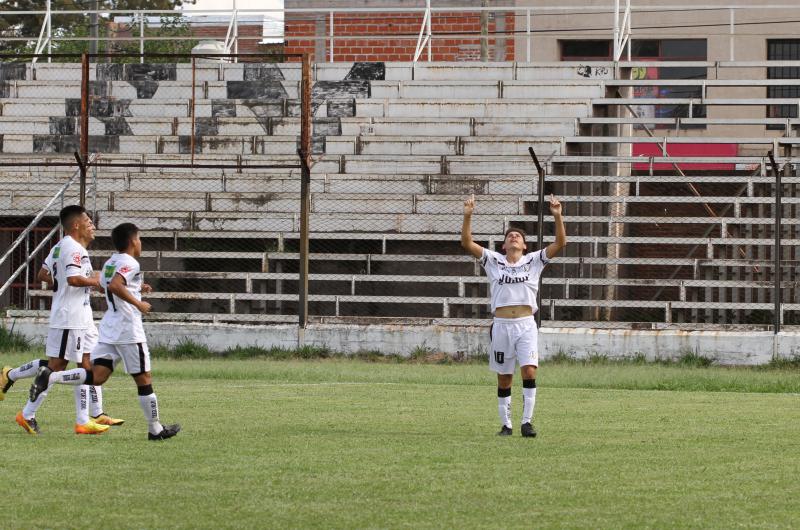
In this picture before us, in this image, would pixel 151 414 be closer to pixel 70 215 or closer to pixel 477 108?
pixel 70 215

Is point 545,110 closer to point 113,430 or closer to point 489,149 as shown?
point 489,149

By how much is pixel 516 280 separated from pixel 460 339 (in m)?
9.36

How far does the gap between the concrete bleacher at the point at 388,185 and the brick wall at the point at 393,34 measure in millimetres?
6230

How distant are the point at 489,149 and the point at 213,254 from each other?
227 inches

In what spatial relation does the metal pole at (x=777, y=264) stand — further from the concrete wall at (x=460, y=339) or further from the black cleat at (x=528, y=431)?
the black cleat at (x=528, y=431)

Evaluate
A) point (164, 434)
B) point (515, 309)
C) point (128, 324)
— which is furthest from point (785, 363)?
point (128, 324)

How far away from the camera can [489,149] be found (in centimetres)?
2573

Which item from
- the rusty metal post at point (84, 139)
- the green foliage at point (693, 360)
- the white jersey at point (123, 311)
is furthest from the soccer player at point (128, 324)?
the green foliage at point (693, 360)

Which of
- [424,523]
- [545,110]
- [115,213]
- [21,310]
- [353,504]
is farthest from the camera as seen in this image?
[545,110]

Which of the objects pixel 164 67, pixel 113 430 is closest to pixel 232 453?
pixel 113 430

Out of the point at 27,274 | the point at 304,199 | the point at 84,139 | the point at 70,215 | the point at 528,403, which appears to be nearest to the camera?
the point at 528,403

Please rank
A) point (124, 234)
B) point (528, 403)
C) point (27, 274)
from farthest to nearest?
1. point (27, 274)
2. point (528, 403)
3. point (124, 234)

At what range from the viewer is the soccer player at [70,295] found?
11.4 metres

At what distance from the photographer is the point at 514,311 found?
1155 cm
